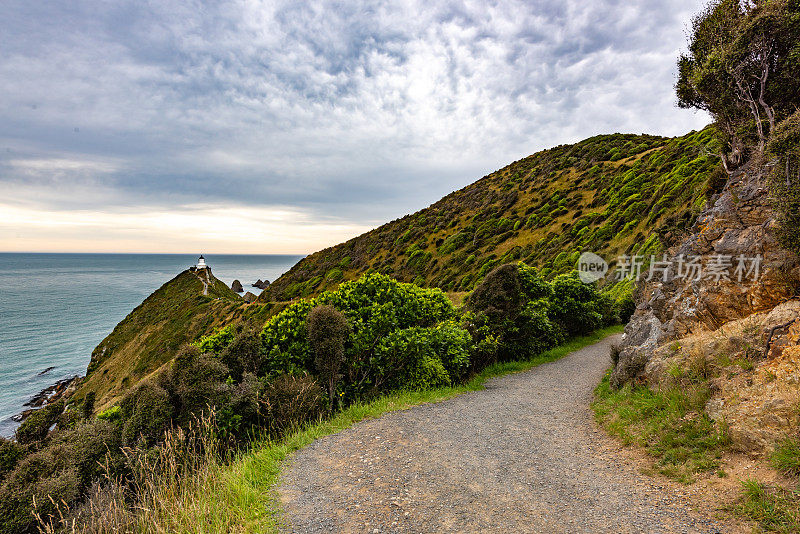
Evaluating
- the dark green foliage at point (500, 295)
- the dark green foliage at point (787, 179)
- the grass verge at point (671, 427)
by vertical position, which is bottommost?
the grass verge at point (671, 427)

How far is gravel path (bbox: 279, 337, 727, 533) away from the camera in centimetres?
412

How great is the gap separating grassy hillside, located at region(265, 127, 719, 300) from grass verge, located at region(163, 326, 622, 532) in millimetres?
20195

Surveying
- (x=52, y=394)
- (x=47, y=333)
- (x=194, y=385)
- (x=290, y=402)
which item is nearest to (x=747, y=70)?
(x=290, y=402)

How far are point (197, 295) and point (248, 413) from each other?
47222 mm

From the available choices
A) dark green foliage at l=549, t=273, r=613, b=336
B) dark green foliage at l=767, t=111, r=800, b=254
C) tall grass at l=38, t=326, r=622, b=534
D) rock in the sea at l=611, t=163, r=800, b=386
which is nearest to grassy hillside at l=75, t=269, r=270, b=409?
dark green foliage at l=549, t=273, r=613, b=336

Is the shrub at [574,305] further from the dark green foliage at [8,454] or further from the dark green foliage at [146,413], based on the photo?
the dark green foliage at [8,454]

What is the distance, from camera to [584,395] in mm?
9320

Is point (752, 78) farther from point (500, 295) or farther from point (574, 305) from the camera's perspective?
point (574, 305)

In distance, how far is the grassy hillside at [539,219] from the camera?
99.3 feet

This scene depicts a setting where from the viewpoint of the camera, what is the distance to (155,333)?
42.5 m

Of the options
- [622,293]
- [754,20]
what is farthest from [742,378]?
[622,293]

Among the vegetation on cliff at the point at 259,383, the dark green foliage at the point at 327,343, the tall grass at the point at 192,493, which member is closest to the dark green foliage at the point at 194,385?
the vegetation on cliff at the point at 259,383

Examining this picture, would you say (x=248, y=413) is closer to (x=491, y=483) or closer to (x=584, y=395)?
(x=491, y=483)

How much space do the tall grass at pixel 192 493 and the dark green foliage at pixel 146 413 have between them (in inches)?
13.2
